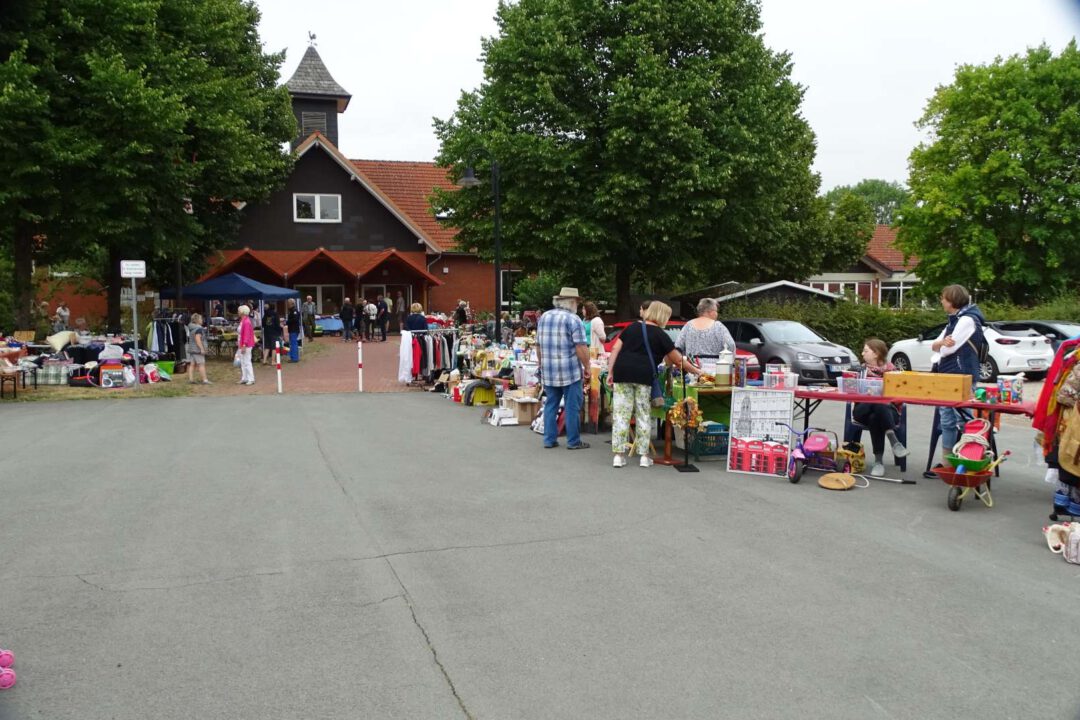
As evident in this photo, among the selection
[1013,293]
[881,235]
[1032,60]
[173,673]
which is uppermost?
[1032,60]

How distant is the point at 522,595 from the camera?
5.42 metres

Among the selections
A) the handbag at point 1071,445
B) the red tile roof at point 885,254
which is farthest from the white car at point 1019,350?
the red tile roof at point 885,254

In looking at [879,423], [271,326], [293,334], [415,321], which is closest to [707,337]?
[879,423]

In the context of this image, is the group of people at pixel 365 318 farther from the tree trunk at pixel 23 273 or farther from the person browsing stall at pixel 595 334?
the person browsing stall at pixel 595 334

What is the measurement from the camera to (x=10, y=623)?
4973 mm

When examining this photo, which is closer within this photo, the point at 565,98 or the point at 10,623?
the point at 10,623

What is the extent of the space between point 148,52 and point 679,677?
21.2m

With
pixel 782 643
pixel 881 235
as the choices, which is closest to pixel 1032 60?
pixel 881 235

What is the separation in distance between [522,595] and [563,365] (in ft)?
18.7

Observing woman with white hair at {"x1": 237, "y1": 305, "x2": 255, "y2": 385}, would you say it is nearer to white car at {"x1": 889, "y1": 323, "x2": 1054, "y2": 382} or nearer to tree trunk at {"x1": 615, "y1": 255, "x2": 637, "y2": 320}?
tree trunk at {"x1": 615, "y1": 255, "x2": 637, "y2": 320}

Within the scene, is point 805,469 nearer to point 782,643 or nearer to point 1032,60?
point 782,643

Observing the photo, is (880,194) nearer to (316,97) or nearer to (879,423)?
(316,97)

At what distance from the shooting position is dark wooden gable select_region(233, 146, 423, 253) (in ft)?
128

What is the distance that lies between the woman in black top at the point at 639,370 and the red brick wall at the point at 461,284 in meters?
33.5
